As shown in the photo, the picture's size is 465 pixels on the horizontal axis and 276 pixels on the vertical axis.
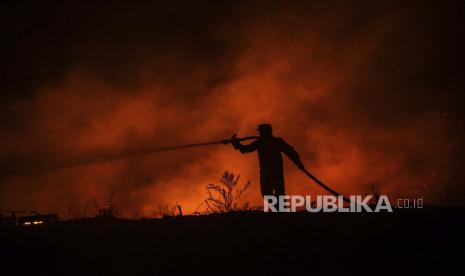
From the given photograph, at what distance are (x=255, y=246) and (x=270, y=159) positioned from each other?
13.8ft

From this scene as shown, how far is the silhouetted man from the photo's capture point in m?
13.6

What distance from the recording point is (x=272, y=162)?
44.7 feet

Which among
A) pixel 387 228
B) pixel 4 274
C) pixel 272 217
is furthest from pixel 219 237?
pixel 4 274

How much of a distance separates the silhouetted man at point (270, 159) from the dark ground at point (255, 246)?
81.2 inches

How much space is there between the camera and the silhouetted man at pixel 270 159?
44.5 feet

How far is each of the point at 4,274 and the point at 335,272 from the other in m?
5.96

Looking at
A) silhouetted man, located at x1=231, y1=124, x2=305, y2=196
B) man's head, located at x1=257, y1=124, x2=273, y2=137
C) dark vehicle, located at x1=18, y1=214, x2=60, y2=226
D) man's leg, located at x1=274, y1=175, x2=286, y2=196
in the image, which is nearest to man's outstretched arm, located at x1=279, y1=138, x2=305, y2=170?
silhouetted man, located at x1=231, y1=124, x2=305, y2=196

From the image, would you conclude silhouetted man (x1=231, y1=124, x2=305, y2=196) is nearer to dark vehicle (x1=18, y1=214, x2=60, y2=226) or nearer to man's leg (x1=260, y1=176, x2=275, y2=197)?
man's leg (x1=260, y1=176, x2=275, y2=197)

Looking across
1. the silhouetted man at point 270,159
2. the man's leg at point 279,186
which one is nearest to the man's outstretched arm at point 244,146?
the silhouetted man at point 270,159

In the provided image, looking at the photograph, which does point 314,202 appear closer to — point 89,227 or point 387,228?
point 387,228

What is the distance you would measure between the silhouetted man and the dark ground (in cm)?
206

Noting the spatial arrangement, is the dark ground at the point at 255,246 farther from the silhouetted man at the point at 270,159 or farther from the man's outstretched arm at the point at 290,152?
the man's outstretched arm at the point at 290,152

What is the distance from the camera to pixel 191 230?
1073cm

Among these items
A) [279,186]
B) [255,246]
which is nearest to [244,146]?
[279,186]
